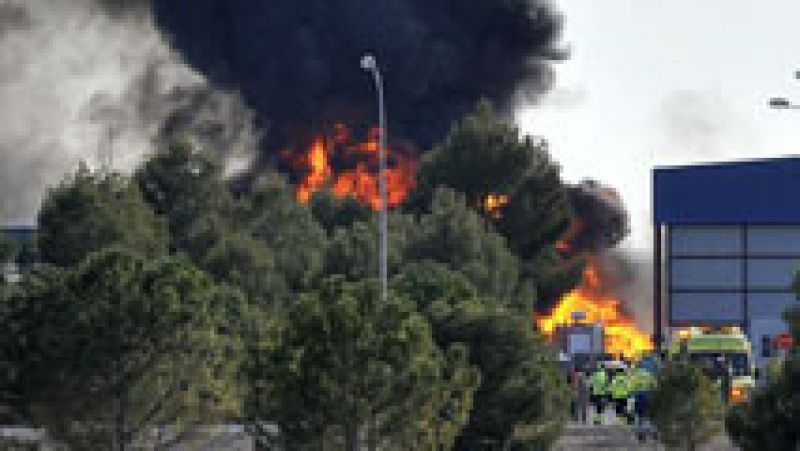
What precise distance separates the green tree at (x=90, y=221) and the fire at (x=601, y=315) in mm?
24290

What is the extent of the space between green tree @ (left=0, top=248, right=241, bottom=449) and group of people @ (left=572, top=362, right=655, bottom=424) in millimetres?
31732

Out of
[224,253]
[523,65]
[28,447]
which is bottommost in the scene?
[28,447]

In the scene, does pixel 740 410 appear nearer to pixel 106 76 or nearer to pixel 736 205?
pixel 736 205

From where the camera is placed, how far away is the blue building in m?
119

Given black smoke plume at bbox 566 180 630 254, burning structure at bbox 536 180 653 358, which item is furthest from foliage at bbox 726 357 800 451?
black smoke plume at bbox 566 180 630 254

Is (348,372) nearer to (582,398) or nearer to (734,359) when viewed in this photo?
(734,359)

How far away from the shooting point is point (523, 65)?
167750 millimetres

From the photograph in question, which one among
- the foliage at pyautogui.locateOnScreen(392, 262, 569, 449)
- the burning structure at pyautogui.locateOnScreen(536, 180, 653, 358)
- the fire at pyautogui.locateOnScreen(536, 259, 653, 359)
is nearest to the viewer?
the foliage at pyautogui.locateOnScreen(392, 262, 569, 449)

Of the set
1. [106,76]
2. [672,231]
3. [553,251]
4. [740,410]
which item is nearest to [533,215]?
[553,251]

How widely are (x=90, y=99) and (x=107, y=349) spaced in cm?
13817

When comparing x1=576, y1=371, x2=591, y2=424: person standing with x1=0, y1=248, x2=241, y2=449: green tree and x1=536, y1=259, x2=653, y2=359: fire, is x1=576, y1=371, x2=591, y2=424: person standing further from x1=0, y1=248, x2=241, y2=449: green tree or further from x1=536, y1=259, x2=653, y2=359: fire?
x1=536, y1=259, x2=653, y2=359: fire

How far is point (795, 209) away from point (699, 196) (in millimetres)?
4102

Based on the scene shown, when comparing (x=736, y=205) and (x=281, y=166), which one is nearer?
(x=736, y=205)

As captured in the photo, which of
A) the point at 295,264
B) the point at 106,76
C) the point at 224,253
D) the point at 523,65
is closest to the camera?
the point at 224,253
